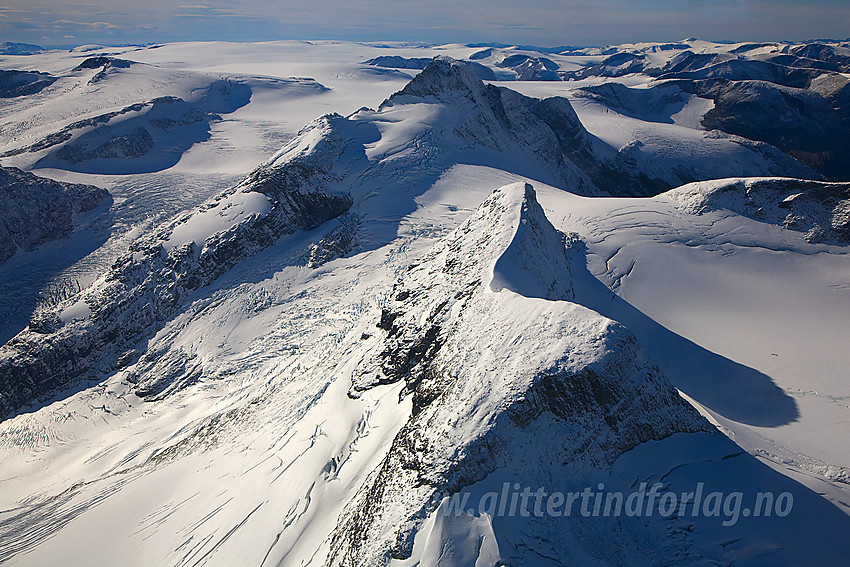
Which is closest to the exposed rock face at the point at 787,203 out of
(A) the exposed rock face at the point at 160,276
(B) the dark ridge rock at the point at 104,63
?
(A) the exposed rock face at the point at 160,276

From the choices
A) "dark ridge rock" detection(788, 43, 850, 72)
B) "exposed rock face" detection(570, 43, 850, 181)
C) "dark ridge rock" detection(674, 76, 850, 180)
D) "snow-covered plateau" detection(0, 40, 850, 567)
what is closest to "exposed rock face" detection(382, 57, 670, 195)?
"snow-covered plateau" detection(0, 40, 850, 567)

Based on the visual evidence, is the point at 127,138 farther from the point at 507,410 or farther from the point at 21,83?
the point at 507,410

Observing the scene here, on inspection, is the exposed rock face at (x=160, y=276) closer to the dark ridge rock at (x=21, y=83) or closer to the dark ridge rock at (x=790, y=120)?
the dark ridge rock at (x=790, y=120)

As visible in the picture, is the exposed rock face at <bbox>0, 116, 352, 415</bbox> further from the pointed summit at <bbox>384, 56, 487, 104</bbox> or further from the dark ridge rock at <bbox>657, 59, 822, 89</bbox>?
A: the dark ridge rock at <bbox>657, 59, 822, 89</bbox>

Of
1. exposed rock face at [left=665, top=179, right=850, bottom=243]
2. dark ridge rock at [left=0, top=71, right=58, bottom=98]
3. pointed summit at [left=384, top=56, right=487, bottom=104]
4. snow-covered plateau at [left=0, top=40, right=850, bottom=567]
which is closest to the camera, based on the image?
snow-covered plateau at [left=0, top=40, right=850, bottom=567]

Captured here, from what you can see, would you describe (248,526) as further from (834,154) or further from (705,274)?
(834,154)

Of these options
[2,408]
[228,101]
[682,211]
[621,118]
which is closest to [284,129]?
[228,101]

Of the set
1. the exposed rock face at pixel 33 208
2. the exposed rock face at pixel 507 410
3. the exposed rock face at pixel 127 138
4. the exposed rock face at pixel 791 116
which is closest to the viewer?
the exposed rock face at pixel 507 410
